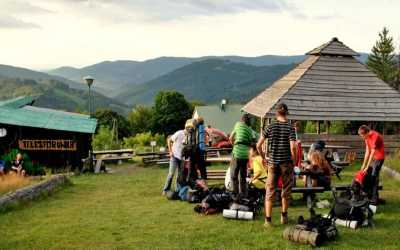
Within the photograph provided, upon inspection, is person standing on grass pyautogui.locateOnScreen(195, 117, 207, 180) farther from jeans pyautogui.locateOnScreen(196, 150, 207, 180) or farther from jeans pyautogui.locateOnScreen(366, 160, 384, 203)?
jeans pyautogui.locateOnScreen(366, 160, 384, 203)

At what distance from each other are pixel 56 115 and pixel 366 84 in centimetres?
1477

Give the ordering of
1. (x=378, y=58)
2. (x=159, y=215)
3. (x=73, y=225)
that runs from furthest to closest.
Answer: (x=378, y=58), (x=159, y=215), (x=73, y=225)

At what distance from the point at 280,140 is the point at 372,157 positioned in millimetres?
2810

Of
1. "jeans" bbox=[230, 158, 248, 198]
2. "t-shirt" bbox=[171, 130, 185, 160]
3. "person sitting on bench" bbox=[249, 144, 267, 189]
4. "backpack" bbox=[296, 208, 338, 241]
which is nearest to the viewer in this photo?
"backpack" bbox=[296, 208, 338, 241]

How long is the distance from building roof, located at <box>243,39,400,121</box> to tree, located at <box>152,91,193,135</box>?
63.1 metres

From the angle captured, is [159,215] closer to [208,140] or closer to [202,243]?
[202,243]

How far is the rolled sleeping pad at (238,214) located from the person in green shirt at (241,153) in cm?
115

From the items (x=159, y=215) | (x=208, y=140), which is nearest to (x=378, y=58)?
(x=208, y=140)

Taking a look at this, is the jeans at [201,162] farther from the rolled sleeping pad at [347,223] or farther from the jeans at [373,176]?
the rolled sleeping pad at [347,223]

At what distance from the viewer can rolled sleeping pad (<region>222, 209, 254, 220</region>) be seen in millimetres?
10109

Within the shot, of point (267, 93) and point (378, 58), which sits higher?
point (378, 58)

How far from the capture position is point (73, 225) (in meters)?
10.3

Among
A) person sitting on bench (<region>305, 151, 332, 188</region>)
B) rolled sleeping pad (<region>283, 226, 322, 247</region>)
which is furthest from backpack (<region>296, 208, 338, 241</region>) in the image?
person sitting on bench (<region>305, 151, 332, 188</region>)

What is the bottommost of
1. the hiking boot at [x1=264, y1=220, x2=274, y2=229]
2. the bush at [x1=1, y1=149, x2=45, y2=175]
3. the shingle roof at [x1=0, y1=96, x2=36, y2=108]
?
the bush at [x1=1, y1=149, x2=45, y2=175]
